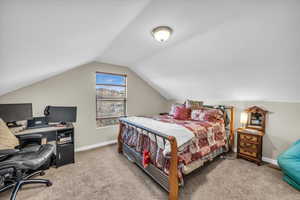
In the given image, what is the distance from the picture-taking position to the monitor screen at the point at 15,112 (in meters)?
2.14

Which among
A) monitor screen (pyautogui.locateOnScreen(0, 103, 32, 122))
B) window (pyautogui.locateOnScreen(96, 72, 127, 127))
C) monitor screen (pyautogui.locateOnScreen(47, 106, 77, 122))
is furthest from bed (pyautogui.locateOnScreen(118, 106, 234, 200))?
monitor screen (pyautogui.locateOnScreen(0, 103, 32, 122))

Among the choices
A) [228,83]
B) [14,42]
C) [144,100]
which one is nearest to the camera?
[14,42]

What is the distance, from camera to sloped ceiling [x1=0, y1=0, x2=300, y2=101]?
103 centimetres

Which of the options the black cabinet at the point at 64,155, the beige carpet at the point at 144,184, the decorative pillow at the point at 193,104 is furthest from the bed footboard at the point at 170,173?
the decorative pillow at the point at 193,104

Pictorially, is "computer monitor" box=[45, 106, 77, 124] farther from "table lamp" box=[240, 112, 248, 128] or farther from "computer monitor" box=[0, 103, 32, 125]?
"table lamp" box=[240, 112, 248, 128]

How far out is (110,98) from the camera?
3771 mm

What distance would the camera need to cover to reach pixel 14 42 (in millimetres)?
1040

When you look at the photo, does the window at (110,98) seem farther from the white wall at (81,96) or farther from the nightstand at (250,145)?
the nightstand at (250,145)

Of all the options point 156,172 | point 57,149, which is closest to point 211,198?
point 156,172

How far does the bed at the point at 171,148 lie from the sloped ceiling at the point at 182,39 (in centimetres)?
119

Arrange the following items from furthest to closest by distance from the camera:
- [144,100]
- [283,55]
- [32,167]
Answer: [144,100]
[283,55]
[32,167]

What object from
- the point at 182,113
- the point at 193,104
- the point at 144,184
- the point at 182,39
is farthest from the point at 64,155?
the point at 193,104

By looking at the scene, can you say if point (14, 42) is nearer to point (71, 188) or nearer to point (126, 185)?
point (71, 188)

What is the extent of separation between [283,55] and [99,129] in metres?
4.05
